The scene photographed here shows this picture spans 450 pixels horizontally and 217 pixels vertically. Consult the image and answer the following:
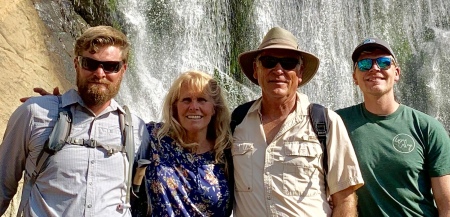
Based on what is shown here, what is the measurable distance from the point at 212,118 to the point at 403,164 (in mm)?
1373

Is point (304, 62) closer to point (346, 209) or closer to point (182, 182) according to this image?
point (346, 209)

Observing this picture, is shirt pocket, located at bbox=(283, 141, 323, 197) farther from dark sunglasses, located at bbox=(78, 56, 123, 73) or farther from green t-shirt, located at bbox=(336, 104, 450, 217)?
dark sunglasses, located at bbox=(78, 56, 123, 73)

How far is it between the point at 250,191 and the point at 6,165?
5.19 feet

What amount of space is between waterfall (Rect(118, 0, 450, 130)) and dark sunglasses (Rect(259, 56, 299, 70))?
28.2 feet

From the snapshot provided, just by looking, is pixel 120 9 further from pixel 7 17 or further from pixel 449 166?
pixel 449 166

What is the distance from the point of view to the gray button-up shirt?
3.51 metres

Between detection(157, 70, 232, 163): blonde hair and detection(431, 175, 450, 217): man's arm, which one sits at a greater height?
detection(157, 70, 232, 163): blonde hair

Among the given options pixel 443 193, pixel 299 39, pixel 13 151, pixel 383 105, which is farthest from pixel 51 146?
pixel 299 39

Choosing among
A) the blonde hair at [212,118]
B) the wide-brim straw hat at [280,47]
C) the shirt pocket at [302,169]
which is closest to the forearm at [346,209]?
the shirt pocket at [302,169]

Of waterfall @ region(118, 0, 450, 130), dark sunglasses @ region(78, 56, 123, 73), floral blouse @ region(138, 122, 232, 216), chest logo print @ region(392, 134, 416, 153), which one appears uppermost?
waterfall @ region(118, 0, 450, 130)

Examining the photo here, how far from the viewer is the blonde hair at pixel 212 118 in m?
4.02

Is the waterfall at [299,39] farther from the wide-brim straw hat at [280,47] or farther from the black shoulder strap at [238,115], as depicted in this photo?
the black shoulder strap at [238,115]

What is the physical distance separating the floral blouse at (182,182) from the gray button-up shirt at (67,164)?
0.23 m

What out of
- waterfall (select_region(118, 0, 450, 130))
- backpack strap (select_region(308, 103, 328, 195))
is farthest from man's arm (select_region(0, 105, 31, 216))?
waterfall (select_region(118, 0, 450, 130))
